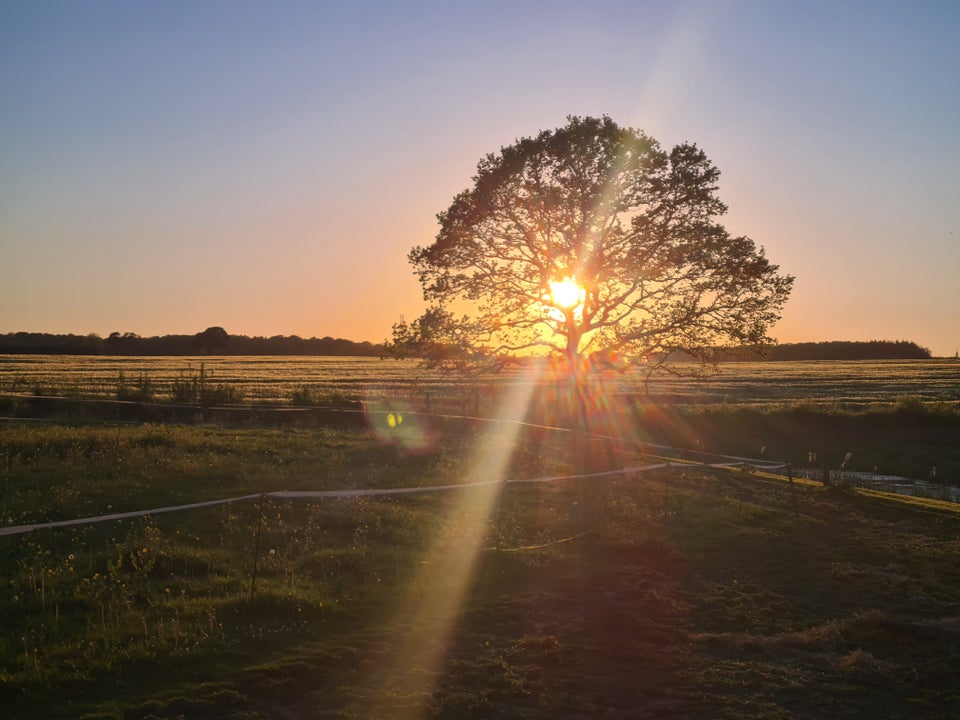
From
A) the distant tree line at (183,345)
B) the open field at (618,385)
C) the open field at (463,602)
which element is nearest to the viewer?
the open field at (463,602)

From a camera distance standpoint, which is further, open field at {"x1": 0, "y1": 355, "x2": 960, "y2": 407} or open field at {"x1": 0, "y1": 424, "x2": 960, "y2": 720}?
open field at {"x1": 0, "y1": 355, "x2": 960, "y2": 407}

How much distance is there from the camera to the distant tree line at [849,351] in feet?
475

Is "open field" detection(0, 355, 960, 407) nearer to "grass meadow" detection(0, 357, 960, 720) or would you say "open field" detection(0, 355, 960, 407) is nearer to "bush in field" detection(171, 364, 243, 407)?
"bush in field" detection(171, 364, 243, 407)

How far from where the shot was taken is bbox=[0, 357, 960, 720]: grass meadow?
808 centimetres

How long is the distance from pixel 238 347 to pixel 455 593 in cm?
14870

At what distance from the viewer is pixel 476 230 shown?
27.1 metres

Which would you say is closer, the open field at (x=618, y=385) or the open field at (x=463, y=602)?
the open field at (x=463, y=602)

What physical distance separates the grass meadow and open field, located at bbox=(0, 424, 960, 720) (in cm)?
4

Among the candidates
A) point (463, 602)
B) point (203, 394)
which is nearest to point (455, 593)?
point (463, 602)

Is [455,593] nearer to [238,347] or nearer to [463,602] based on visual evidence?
[463,602]

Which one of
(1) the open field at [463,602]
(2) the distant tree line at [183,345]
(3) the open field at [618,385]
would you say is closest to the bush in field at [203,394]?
(3) the open field at [618,385]

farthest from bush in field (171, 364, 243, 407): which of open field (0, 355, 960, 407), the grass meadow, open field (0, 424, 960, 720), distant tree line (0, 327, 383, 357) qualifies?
distant tree line (0, 327, 383, 357)

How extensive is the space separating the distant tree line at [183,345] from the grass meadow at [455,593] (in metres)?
120

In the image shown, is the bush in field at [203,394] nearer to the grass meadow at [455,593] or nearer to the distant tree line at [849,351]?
the grass meadow at [455,593]
